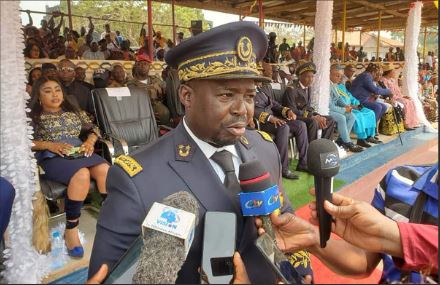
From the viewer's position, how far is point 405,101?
8.46 metres

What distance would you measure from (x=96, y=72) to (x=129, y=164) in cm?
484

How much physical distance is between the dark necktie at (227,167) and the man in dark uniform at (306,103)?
4.17 metres

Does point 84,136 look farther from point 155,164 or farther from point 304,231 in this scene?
point 304,231

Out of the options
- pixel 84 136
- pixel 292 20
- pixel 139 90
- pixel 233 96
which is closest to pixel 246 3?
pixel 292 20

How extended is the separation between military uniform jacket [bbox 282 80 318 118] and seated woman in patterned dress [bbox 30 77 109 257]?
313cm

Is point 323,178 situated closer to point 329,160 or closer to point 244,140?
point 329,160

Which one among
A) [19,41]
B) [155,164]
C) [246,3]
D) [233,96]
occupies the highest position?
[246,3]

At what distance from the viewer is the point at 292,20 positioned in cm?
1237

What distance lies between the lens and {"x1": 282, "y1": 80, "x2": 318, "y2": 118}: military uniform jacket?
5.50 m

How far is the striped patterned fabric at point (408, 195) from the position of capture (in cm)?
113

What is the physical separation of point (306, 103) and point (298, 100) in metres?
0.16

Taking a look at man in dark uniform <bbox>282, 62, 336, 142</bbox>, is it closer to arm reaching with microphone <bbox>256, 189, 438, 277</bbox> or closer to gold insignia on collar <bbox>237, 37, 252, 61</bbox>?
gold insignia on collar <bbox>237, 37, 252, 61</bbox>

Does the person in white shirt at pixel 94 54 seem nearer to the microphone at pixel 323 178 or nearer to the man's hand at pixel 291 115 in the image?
the man's hand at pixel 291 115

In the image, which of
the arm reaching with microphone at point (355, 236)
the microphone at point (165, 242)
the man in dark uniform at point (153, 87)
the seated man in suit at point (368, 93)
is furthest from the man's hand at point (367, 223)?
the seated man in suit at point (368, 93)
